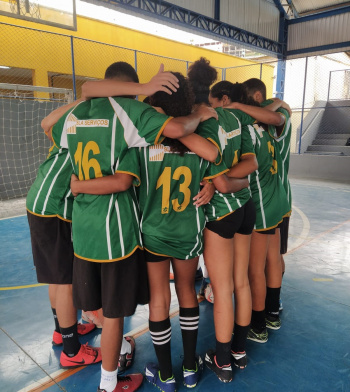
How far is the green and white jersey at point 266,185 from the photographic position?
2244 millimetres

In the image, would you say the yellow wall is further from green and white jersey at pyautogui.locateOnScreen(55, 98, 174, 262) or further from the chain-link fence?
green and white jersey at pyautogui.locateOnScreen(55, 98, 174, 262)

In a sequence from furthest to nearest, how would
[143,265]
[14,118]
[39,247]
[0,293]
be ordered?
[14,118], [0,293], [39,247], [143,265]

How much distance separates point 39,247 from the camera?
2146 mm

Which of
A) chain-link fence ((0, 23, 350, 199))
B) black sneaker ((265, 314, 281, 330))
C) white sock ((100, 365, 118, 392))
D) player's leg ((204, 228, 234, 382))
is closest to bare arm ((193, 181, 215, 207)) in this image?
player's leg ((204, 228, 234, 382))

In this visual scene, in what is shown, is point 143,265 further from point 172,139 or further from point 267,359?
point 267,359

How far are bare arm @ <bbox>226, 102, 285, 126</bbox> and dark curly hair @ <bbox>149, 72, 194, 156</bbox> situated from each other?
0.60m

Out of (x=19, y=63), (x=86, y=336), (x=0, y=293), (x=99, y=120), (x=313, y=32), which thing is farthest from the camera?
(x=313, y=32)

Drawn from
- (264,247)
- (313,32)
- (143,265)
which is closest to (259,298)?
(264,247)

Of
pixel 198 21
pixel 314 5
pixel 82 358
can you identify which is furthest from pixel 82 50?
pixel 82 358

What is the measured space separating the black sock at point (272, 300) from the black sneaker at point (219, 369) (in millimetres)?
736

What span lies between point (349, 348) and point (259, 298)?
76cm

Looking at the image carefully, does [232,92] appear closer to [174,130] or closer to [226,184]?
[226,184]

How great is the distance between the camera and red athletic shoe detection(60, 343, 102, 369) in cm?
222

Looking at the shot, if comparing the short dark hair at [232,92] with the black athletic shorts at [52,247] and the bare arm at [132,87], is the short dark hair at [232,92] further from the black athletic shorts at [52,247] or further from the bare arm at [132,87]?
the black athletic shorts at [52,247]
